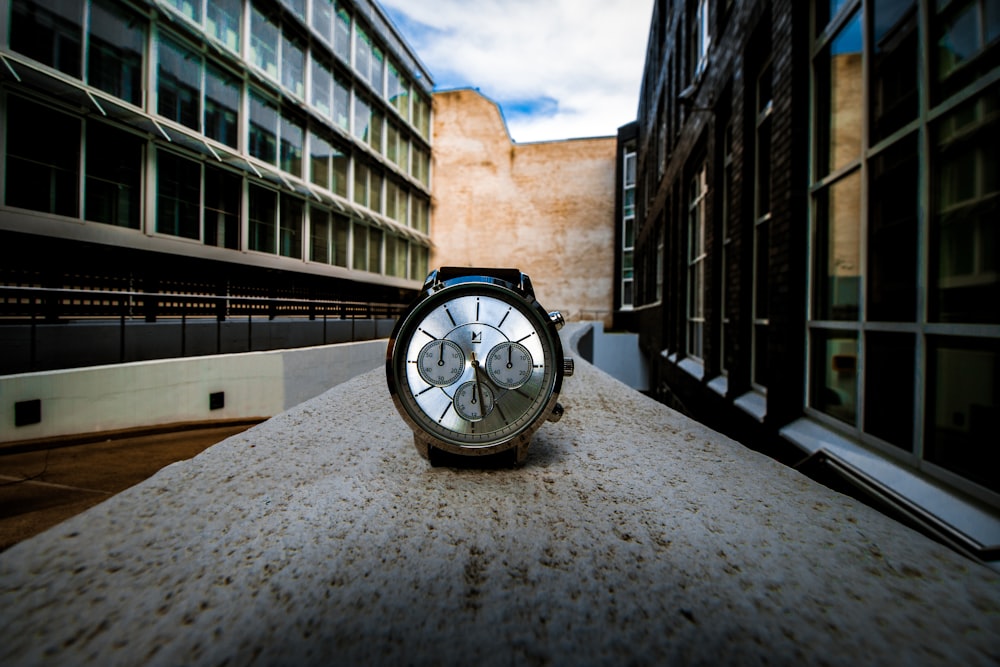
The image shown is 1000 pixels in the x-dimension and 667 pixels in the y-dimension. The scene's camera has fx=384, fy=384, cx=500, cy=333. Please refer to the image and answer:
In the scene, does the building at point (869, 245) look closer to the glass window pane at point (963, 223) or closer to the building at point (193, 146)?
the glass window pane at point (963, 223)

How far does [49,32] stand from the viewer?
6.44 m

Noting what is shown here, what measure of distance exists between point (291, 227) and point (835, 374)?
47.0 feet

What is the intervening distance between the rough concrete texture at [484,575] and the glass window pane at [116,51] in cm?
1039

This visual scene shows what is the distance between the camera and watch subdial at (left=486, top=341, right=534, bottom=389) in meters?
1.39

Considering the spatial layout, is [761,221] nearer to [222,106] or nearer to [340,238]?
[222,106]

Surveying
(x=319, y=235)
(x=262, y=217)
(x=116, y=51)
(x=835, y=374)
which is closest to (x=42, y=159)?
(x=116, y=51)

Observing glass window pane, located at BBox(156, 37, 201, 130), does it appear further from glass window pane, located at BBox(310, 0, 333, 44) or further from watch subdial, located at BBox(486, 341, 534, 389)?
watch subdial, located at BBox(486, 341, 534, 389)

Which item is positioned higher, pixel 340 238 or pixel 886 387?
pixel 340 238

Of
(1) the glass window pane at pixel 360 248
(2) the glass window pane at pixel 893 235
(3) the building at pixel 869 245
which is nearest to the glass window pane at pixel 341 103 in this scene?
(1) the glass window pane at pixel 360 248

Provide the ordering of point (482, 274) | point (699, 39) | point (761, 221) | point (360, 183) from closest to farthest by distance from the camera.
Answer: point (482, 274)
point (761, 221)
point (699, 39)
point (360, 183)

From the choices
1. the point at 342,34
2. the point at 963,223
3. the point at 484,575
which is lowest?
the point at 484,575

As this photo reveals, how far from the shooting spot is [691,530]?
102 centimetres

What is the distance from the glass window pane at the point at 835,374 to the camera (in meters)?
2.38

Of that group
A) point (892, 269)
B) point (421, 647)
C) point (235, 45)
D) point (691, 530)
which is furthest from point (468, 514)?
point (235, 45)
